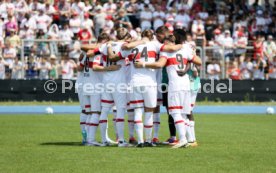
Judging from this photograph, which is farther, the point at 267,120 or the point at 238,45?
the point at 238,45

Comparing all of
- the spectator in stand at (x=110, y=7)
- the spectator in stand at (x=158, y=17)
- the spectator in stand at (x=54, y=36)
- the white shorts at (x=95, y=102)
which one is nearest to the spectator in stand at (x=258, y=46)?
the spectator in stand at (x=158, y=17)

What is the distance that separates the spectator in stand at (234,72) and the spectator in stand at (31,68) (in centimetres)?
786

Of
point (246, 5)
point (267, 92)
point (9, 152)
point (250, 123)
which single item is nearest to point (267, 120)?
point (250, 123)

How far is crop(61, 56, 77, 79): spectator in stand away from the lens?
101ft

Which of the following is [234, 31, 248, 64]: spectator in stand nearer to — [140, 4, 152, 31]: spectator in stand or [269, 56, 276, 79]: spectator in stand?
[269, 56, 276, 79]: spectator in stand

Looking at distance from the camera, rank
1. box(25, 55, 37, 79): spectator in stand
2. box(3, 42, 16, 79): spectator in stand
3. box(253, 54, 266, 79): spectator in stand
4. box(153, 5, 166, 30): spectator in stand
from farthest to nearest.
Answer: box(153, 5, 166, 30): spectator in stand < box(253, 54, 266, 79): spectator in stand < box(25, 55, 37, 79): spectator in stand < box(3, 42, 16, 79): spectator in stand

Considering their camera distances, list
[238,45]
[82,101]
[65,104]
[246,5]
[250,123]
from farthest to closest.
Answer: [246,5] < [238,45] < [65,104] < [250,123] < [82,101]

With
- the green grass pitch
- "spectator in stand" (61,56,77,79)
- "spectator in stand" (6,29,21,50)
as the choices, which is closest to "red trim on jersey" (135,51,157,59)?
the green grass pitch

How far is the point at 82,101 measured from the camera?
1650cm

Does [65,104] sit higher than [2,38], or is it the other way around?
[2,38]

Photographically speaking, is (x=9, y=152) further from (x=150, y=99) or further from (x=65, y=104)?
(x=65, y=104)

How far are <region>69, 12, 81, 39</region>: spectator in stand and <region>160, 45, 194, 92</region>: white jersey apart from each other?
1760 cm

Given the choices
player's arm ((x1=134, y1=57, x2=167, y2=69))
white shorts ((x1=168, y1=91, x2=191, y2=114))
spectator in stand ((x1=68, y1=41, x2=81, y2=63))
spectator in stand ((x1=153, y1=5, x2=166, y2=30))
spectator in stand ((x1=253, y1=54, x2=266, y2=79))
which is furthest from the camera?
spectator in stand ((x1=153, y1=5, x2=166, y2=30))

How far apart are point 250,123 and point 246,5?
53.0ft
